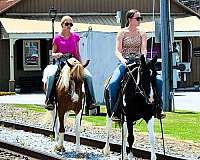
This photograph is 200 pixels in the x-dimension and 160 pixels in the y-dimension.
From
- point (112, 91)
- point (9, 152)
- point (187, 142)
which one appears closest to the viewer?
point (112, 91)

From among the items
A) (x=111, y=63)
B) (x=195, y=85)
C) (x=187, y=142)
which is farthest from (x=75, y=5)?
(x=187, y=142)

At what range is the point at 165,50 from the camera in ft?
71.2

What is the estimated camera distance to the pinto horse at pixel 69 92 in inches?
422

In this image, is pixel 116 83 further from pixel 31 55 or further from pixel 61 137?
pixel 31 55

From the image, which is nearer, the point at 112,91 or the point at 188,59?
the point at 112,91

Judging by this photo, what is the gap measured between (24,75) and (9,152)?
2880cm

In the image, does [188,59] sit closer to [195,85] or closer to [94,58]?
[195,85]

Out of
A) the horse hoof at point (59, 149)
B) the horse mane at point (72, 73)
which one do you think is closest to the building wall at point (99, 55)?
the horse hoof at point (59, 149)

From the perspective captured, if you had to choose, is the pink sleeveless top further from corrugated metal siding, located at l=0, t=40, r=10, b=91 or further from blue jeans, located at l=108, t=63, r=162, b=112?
corrugated metal siding, located at l=0, t=40, r=10, b=91

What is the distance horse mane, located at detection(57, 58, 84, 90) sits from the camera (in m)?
10.7

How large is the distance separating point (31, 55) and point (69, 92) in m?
30.2

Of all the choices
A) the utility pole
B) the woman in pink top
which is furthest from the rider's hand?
the utility pole

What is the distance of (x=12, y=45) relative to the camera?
38906 millimetres

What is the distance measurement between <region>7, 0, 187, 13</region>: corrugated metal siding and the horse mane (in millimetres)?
31775
